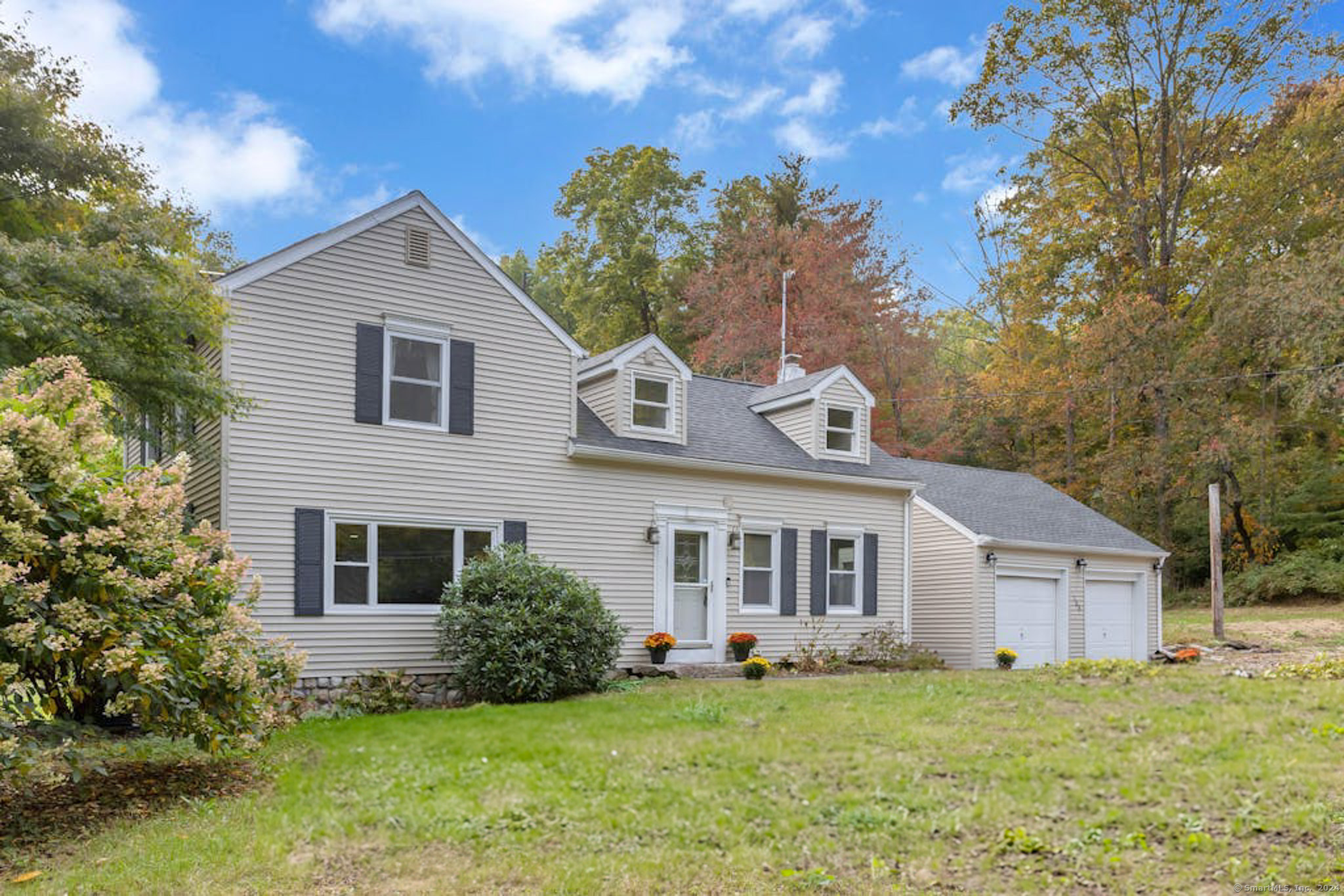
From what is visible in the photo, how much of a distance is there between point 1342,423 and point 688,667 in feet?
73.6

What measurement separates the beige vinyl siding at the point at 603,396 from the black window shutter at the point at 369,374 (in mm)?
3787

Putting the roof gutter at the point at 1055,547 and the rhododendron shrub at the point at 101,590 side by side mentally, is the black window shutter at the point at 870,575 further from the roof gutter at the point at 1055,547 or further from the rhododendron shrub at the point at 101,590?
the rhododendron shrub at the point at 101,590

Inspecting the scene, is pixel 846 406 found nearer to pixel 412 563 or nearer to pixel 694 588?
pixel 694 588

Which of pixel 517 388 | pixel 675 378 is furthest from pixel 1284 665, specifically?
pixel 517 388

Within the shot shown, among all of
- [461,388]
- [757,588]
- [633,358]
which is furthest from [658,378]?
[757,588]

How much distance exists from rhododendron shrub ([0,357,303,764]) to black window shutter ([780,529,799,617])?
9729 millimetres

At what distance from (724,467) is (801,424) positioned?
2.62 metres

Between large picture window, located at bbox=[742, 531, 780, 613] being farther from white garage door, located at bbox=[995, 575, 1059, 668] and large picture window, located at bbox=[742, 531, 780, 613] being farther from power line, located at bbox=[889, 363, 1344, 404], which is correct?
power line, located at bbox=[889, 363, 1344, 404]

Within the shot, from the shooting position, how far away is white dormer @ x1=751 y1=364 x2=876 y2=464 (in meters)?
17.4

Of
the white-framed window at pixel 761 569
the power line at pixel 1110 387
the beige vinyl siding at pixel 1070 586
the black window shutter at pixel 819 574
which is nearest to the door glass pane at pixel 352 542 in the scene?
the white-framed window at pixel 761 569

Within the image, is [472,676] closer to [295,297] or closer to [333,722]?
[333,722]

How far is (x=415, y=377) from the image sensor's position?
1327 cm

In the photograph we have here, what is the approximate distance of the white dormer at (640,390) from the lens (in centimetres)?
1523

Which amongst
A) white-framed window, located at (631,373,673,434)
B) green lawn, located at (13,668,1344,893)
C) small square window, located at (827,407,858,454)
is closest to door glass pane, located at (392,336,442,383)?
white-framed window, located at (631,373,673,434)
